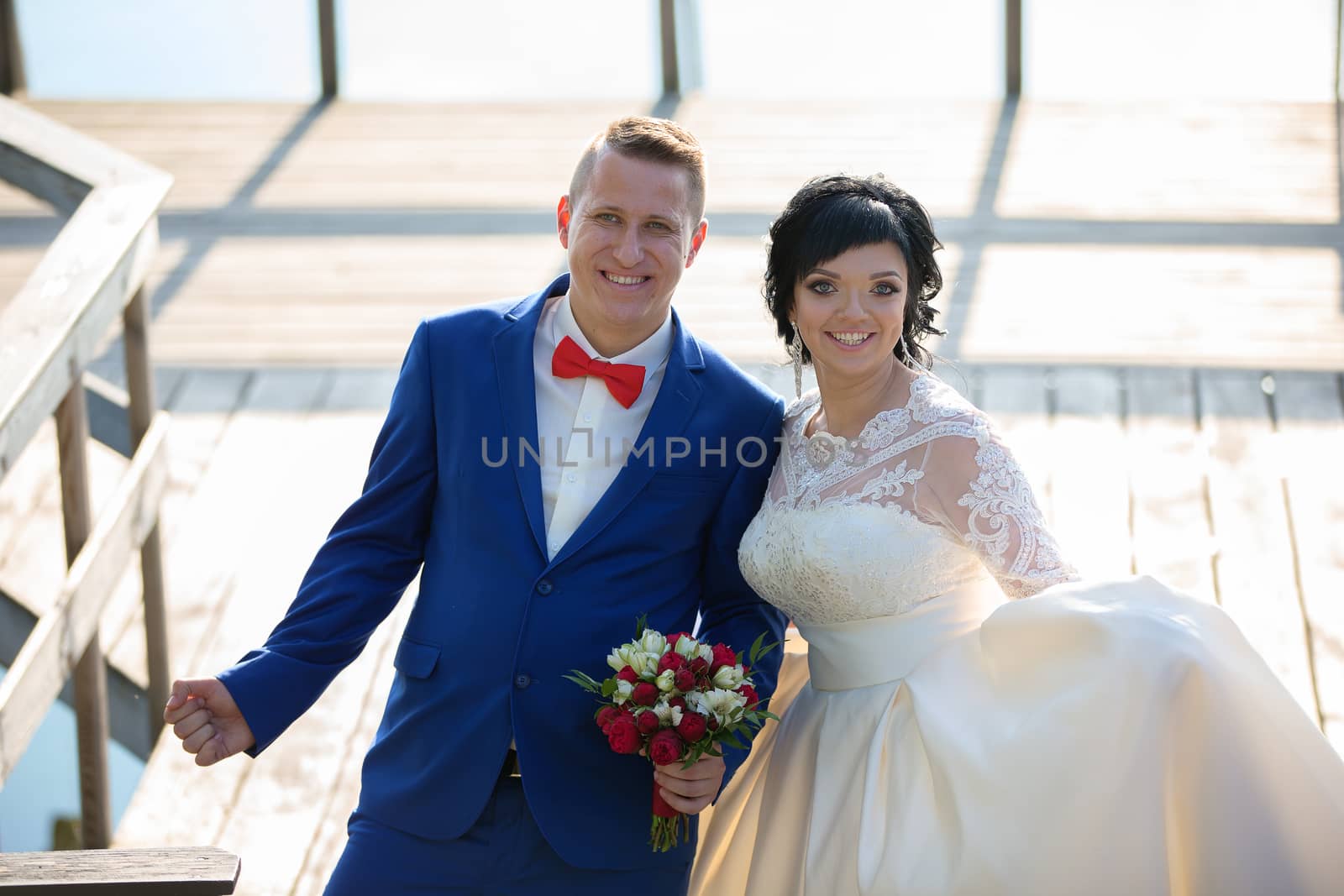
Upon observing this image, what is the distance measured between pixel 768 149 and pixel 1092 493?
3475 millimetres

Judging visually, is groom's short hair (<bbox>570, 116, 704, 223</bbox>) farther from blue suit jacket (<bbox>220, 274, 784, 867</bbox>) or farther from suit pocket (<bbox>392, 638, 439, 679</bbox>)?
suit pocket (<bbox>392, 638, 439, 679</bbox>)

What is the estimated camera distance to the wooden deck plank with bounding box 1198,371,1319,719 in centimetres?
353

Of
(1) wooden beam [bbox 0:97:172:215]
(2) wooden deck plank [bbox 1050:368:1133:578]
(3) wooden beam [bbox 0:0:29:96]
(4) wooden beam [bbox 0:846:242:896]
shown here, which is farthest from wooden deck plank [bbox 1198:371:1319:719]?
(3) wooden beam [bbox 0:0:29:96]

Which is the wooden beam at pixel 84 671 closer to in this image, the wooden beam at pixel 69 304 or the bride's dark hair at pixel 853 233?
the wooden beam at pixel 69 304

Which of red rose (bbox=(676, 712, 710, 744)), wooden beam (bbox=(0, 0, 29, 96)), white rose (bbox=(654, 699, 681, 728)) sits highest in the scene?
wooden beam (bbox=(0, 0, 29, 96))

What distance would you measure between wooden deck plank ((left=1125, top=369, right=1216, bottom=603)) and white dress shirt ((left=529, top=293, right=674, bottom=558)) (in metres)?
1.78

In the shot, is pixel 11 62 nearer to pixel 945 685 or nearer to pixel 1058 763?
pixel 945 685

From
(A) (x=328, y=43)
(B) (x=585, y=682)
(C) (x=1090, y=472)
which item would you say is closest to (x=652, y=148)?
(B) (x=585, y=682)

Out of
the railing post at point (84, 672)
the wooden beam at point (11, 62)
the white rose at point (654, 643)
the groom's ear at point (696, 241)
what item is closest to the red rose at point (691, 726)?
Answer: the white rose at point (654, 643)

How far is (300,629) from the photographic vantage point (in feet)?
7.10

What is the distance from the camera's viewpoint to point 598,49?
8.02 meters

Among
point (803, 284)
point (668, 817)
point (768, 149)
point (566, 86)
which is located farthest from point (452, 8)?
point (668, 817)

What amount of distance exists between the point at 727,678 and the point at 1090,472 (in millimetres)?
2436

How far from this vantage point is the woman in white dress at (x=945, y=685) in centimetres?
184
